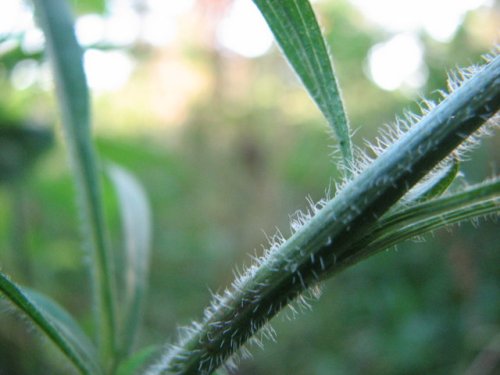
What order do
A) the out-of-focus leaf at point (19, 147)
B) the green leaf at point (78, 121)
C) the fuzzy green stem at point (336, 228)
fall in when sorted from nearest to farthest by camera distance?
the fuzzy green stem at point (336, 228)
the green leaf at point (78, 121)
the out-of-focus leaf at point (19, 147)

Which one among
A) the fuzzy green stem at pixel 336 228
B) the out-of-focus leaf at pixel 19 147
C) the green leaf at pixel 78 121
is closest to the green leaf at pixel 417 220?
the fuzzy green stem at pixel 336 228

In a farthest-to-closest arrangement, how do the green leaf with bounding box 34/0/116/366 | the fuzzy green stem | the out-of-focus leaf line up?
the out-of-focus leaf → the green leaf with bounding box 34/0/116/366 → the fuzzy green stem

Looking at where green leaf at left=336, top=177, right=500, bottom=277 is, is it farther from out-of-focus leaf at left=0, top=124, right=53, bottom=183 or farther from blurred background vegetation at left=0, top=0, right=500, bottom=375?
out-of-focus leaf at left=0, top=124, right=53, bottom=183

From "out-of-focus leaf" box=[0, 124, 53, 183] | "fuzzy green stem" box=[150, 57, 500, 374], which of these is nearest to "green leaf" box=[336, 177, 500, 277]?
"fuzzy green stem" box=[150, 57, 500, 374]

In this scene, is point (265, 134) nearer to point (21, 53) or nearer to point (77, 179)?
point (21, 53)

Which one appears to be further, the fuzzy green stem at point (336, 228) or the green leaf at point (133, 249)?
→ the green leaf at point (133, 249)

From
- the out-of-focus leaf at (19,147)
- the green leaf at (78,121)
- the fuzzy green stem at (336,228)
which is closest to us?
the fuzzy green stem at (336,228)

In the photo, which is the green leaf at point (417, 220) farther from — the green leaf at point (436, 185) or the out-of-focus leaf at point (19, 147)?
the out-of-focus leaf at point (19, 147)
